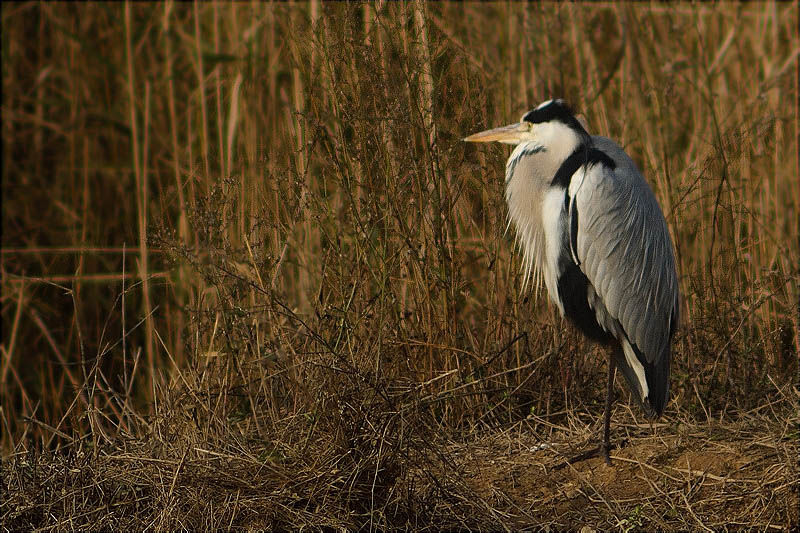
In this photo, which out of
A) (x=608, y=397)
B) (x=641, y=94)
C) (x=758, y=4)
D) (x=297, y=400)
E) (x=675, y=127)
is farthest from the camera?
(x=758, y=4)

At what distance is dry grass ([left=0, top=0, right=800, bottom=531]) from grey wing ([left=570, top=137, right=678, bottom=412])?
198 millimetres

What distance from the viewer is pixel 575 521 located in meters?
2.08

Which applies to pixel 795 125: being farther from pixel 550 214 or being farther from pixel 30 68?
pixel 30 68

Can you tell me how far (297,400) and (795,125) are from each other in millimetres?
2379

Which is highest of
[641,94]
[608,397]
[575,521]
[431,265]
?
[641,94]

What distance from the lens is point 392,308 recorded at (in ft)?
8.13

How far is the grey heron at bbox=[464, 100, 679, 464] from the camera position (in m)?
2.48

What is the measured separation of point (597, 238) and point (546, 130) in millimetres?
331

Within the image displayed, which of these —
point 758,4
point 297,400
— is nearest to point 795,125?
point 758,4

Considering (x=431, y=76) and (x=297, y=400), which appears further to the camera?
(x=431, y=76)

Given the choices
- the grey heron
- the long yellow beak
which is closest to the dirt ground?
the grey heron

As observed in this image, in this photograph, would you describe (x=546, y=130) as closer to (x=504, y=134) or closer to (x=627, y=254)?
(x=504, y=134)

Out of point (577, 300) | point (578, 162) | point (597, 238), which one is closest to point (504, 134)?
point (578, 162)

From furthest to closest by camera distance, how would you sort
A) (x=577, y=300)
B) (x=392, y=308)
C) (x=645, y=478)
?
(x=577, y=300) < (x=392, y=308) < (x=645, y=478)
